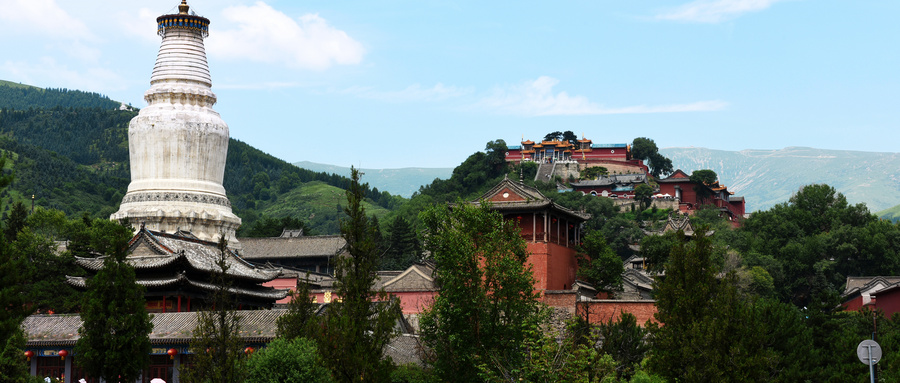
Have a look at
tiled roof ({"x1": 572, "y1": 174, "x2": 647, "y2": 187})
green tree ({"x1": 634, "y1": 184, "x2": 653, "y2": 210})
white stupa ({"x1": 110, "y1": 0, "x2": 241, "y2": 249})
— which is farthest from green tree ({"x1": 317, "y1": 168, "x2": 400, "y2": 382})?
tiled roof ({"x1": 572, "y1": 174, "x2": 647, "y2": 187})

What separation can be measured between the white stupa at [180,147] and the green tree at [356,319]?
956 inches

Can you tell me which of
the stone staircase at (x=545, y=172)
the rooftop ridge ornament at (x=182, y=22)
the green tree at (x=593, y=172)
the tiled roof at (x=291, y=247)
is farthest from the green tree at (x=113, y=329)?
the green tree at (x=593, y=172)

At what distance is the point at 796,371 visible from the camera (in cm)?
3005

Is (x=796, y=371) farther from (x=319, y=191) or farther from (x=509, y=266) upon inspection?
(x=319, y=191)

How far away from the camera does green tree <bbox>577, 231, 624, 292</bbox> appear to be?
43031 millimetres

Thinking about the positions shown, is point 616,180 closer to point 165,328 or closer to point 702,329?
point 165,328

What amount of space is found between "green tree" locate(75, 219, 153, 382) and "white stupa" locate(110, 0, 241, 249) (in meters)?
19.9

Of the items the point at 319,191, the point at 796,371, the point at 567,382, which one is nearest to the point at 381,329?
the point at 567,382

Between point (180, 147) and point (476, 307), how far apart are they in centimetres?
2452

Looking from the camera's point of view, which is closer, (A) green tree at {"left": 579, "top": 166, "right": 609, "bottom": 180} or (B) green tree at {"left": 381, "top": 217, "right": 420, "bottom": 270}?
(B) green tree at {"left": 381, "top": 217, "right": 420, "bottom": 270}

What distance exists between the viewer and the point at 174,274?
35.3m

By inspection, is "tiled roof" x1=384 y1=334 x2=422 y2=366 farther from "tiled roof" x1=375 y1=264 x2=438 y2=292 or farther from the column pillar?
the column pillar

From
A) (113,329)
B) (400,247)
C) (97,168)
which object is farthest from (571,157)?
(113,329)

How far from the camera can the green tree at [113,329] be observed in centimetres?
2508
